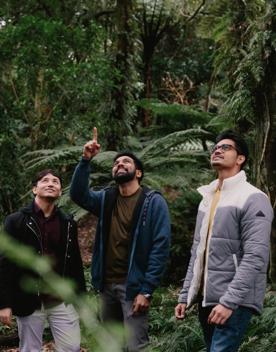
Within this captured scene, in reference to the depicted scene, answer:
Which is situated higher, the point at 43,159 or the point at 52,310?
the point at 43,159

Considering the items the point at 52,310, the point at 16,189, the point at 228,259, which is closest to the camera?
the point at 228,259

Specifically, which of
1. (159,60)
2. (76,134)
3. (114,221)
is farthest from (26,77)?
(159,60)

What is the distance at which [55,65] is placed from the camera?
8.48 m

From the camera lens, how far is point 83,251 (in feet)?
30.5

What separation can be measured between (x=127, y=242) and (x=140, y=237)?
0.10 metres

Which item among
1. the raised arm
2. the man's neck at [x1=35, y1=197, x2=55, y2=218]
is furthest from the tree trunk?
the man's neck at [x1=35, y1=197, x2=55, y2=218]

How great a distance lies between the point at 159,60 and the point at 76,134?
30.4 feet

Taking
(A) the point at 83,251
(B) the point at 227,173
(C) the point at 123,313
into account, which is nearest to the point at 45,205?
(C) the point at 123,313

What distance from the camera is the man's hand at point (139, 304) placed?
365cm

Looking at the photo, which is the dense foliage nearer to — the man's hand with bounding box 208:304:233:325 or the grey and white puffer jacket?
the grey and white puffer jacket

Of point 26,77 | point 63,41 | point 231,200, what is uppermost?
point 63,41

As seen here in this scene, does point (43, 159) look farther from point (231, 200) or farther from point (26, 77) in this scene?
point (231, 200)

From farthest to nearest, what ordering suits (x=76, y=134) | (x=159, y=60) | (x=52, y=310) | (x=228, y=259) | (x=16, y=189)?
(x=159, y=60), (x=76, y=134), (x=16, y=189), (x=52, y=310), (x=228, y=259)

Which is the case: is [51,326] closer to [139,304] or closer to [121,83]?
[139,304]
